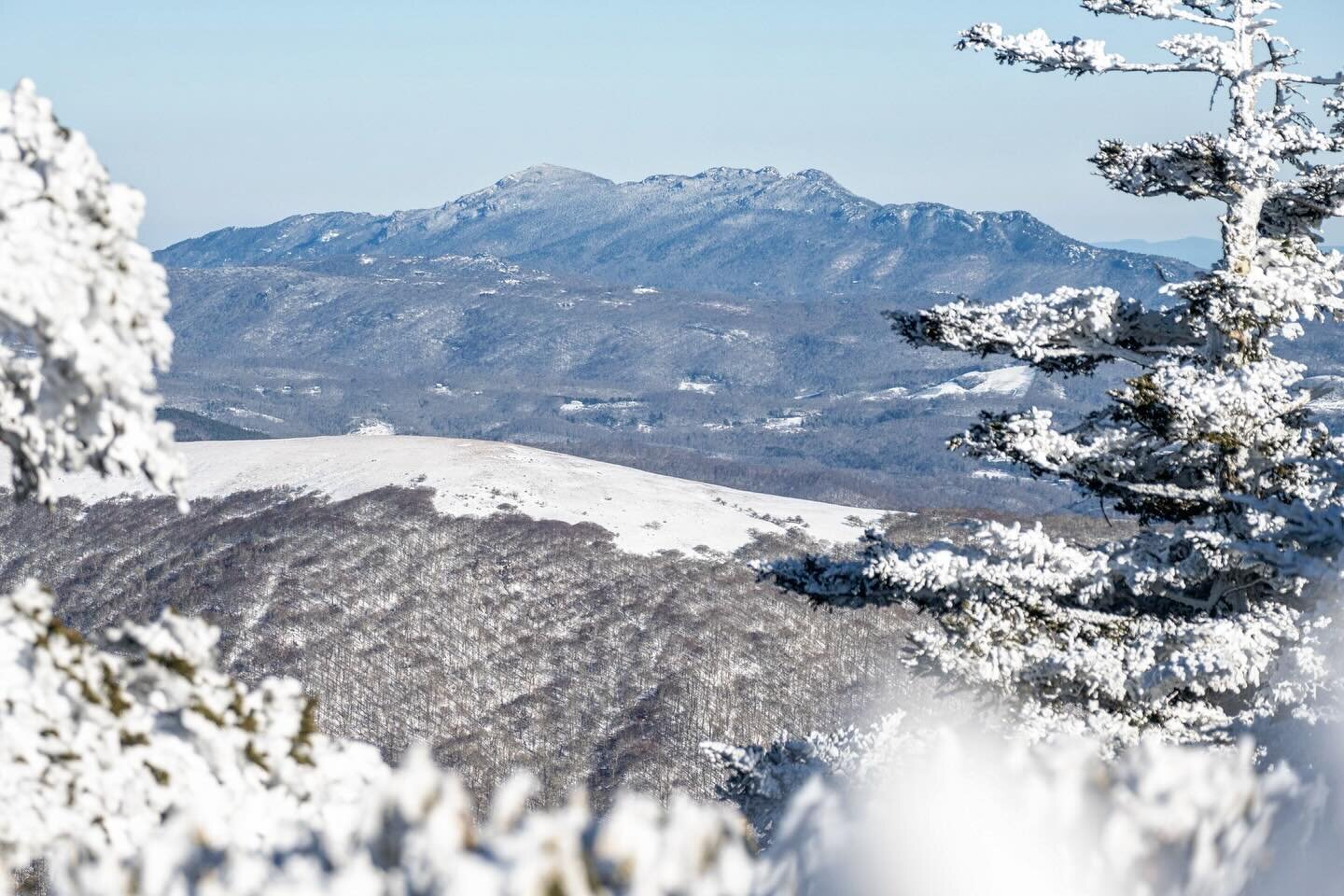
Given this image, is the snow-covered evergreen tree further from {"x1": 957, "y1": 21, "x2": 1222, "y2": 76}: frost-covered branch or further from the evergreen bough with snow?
the evergreen bough with snow

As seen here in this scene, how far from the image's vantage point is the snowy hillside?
48969 mm

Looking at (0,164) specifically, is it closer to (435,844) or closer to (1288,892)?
(435,844)

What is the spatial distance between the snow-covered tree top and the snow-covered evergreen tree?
8181 millimetres

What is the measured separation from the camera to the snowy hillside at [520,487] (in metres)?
49.0

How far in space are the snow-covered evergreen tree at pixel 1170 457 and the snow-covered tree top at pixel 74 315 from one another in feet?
26.8

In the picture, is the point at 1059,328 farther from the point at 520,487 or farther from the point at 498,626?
the point at 520,487

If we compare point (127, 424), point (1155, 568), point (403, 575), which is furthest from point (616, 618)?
point (127, 424)

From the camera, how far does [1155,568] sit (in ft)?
39.0

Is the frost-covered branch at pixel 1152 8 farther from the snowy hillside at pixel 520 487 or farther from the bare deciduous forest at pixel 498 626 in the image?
the snowy hillside at pixel 520 487

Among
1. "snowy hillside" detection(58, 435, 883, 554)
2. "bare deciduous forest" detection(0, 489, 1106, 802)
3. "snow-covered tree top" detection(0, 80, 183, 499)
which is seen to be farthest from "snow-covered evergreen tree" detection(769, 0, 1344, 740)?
"snowy hillside" detection(58, 435, 883, 554)

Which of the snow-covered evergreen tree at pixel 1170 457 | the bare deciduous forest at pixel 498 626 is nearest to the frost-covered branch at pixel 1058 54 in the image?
the snow-covered evergreen tree at pixel 1170 457

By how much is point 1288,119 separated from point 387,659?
32017 millimetres

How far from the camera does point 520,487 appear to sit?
5369cm

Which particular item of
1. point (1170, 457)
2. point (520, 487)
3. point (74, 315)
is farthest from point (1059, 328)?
point (520, 487)
